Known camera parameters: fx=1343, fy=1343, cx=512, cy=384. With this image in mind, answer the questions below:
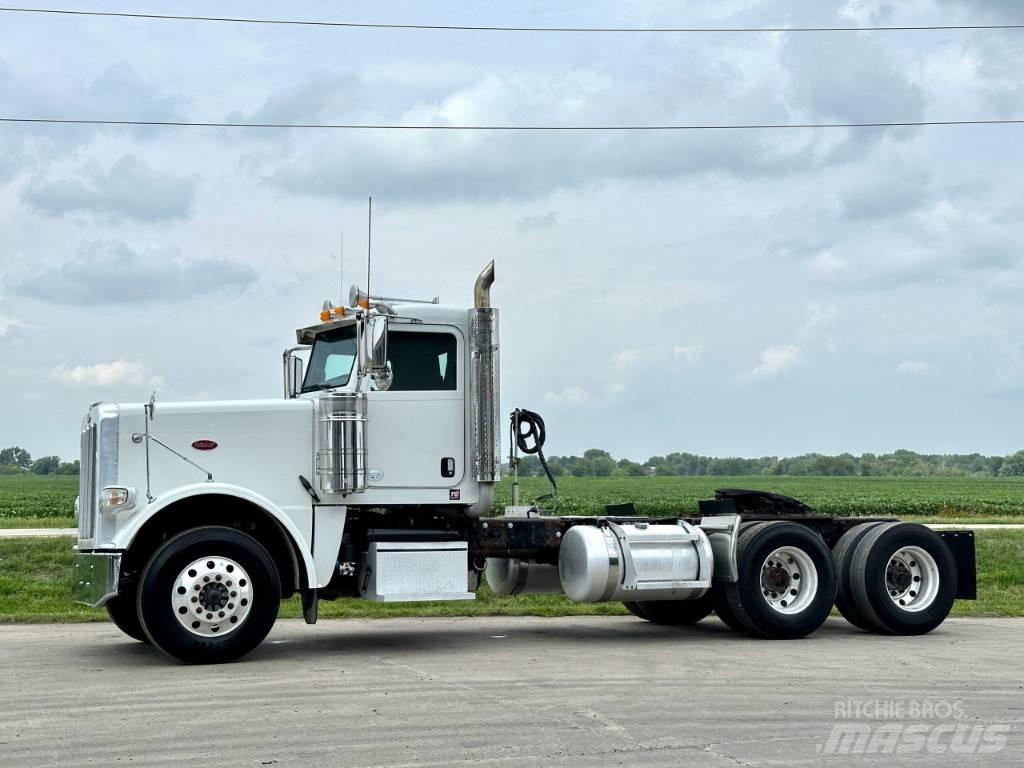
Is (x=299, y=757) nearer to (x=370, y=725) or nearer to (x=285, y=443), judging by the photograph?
(x=370, y=725)

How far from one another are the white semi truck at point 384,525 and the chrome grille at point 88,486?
4cm

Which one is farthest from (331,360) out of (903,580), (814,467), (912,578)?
(814,467)

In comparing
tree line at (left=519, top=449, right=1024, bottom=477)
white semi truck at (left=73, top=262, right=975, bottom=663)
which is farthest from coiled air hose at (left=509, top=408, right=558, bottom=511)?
tree line at (left=519, top=449, right=1024, bottom=477)

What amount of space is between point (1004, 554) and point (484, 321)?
17.7 meters

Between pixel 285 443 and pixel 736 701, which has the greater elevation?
pixel 285 443

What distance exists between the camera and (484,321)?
13719 millimetres

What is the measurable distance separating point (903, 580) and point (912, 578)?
12cm

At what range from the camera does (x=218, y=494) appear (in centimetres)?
1273

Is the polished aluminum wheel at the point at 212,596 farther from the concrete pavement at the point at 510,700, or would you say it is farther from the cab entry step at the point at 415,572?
the cab entry step at the point at 415,572

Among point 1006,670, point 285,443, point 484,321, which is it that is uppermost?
point 484,321

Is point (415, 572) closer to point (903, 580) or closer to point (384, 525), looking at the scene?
point (384, 525)

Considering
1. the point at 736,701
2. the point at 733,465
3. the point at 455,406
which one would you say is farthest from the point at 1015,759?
the point at 733,465

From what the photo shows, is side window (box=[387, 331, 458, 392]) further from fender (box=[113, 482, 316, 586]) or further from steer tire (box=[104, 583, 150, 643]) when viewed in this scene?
steer tire (box=[104, 583, 150, 643])

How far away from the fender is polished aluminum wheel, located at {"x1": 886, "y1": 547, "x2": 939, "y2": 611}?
22.2ft
